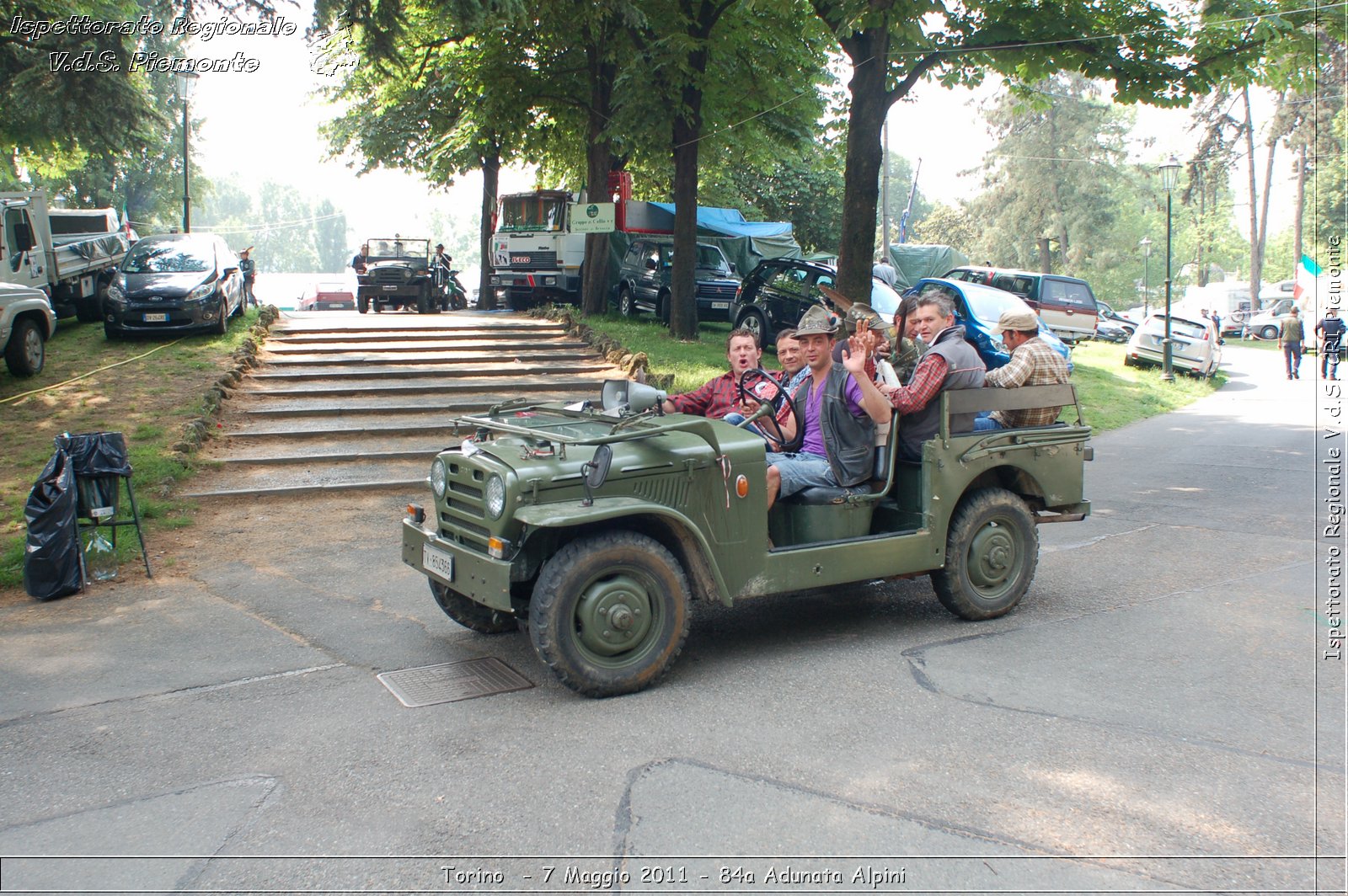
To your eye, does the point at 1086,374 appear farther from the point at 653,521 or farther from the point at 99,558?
the point at 99,558

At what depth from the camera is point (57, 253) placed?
58.4 feet

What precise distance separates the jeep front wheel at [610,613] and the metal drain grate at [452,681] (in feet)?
1.65

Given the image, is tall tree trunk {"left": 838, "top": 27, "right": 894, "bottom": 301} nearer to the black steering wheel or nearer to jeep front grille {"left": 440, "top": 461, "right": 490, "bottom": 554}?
the black steering wheel

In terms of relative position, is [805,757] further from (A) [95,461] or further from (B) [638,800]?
(A) [95,461]

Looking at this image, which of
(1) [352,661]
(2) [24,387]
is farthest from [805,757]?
(2) [24,387]

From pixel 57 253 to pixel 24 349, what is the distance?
5.52 meters

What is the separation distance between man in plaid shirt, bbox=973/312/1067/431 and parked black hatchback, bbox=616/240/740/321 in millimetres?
14400

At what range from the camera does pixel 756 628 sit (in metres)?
6.32

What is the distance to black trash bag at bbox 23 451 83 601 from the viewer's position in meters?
7.12

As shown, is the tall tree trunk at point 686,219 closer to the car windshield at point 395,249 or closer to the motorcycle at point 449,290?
the motorcycle at point 449,290

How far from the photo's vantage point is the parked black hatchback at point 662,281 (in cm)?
2098

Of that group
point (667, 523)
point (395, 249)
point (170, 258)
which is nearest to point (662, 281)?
point (170, 258)

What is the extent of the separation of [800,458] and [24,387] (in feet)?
37.1

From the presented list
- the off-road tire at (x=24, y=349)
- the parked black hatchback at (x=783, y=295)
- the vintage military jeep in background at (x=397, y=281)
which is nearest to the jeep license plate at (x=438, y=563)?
the off-road tire at (x=24, y=349)
